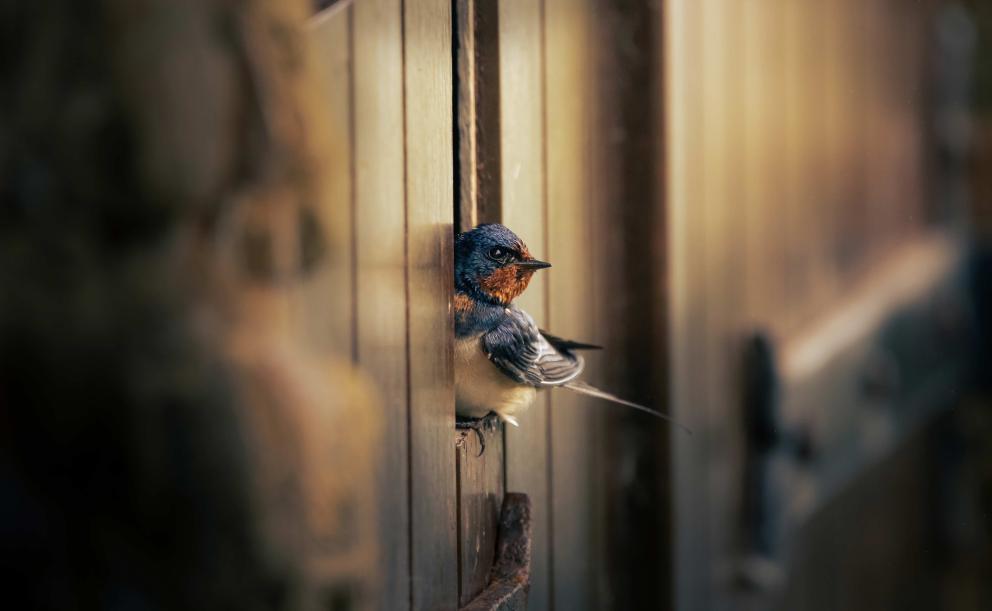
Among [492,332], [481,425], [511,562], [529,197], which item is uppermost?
[529,197]

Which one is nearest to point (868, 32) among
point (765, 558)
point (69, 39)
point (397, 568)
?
point (765, 558)

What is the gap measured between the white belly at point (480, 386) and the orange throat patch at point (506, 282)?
7 centimetres

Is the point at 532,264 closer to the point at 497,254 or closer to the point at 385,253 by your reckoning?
the point at 497,254

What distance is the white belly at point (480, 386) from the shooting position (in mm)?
1381

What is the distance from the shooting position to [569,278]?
184 centimetres

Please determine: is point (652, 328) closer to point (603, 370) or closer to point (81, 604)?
point (603, 370)

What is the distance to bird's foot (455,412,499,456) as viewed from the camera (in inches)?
52.7

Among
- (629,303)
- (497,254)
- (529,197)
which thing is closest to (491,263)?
(497,254)

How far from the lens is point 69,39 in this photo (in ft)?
1.84

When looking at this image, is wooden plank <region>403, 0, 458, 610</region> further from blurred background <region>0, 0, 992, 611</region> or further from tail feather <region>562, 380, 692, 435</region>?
tail feather <region>562, 380, 692, 435</region>

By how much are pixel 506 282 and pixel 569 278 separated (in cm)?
39

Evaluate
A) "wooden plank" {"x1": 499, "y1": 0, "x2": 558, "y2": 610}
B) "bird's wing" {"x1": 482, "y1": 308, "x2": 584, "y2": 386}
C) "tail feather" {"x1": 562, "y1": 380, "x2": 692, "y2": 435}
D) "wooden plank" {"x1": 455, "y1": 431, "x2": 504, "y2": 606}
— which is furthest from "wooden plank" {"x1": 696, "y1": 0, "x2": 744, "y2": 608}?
"wooden plank" {"x1": 455, "y1": 431, "x2": 504, "y2": 606}

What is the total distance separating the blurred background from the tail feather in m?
0.03

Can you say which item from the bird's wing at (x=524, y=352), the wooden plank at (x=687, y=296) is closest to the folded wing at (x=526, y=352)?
the bird's wing at (x=524, y=352)
